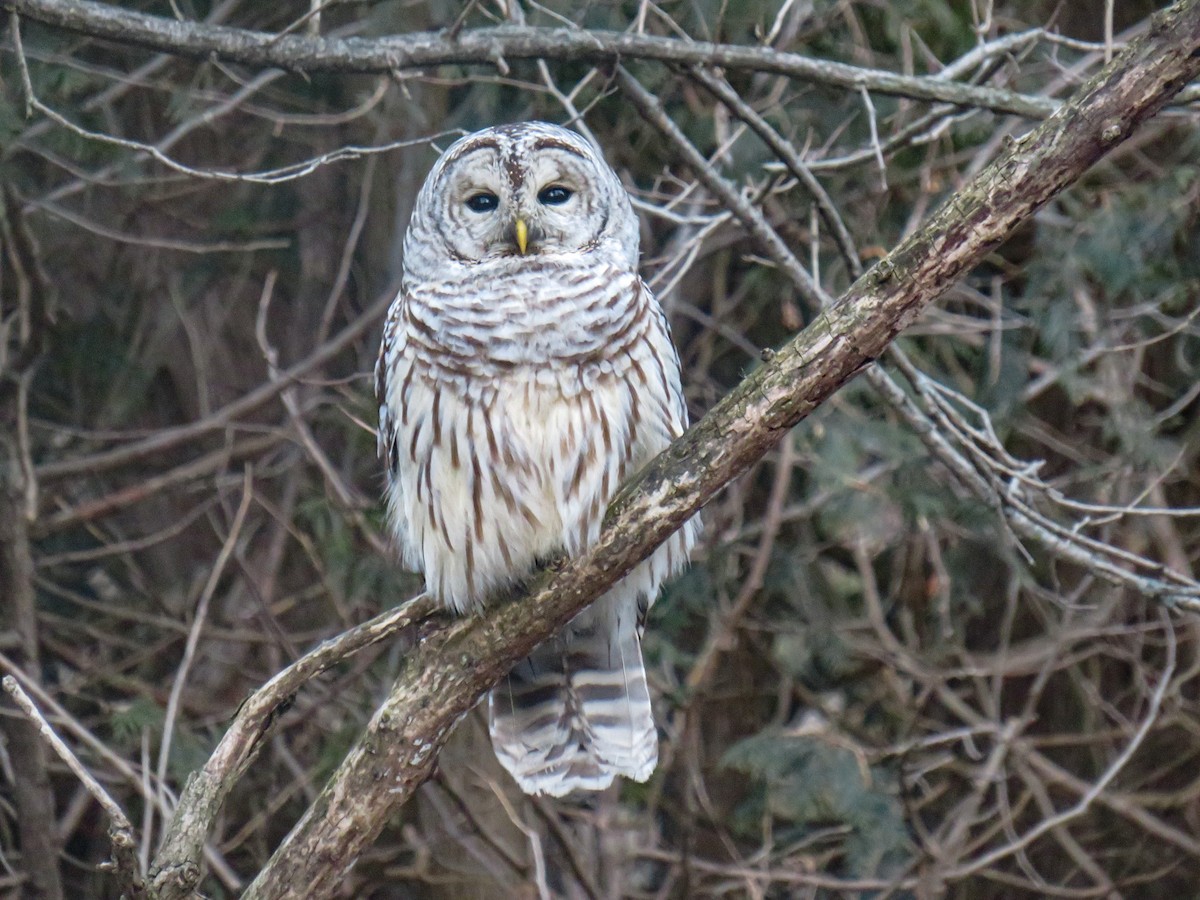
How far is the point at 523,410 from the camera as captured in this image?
10.8 feet

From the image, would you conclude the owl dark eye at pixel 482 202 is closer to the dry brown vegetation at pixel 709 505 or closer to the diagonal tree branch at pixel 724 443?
the dry brown vegetation at pixel 709 505

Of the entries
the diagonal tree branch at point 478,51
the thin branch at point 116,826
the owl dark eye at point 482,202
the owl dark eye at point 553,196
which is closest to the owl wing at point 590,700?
the owl dark eye at point 553,196

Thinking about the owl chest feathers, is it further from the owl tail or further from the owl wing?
the owl tail

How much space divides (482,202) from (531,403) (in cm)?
65

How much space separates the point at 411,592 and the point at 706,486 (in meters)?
2.06

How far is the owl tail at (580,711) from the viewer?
146 inches

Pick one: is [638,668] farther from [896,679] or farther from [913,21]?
[913,21]

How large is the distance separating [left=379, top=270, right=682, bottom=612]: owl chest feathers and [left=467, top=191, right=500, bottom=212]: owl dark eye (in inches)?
10.5

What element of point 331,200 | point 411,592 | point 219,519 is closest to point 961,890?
point 411,592

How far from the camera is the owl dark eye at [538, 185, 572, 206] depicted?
Result: 11.7ft

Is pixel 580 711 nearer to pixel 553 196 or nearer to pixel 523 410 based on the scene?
pixel 523 410

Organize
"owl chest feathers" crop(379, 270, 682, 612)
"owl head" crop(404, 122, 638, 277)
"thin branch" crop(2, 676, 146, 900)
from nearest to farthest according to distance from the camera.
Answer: "thin branch" crop(2, 676, 146, 900) < "owl chest feathers" crop(379, 270, 682, 612) < "owl head" crop(404, 122, 638, 277)

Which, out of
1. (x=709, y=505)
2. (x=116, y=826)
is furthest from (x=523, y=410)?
(x=709, y=505)

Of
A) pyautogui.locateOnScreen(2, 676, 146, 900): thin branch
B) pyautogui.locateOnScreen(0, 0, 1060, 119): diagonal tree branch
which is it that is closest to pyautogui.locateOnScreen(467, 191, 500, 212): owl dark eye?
pyautogui.locateOnScreen(0, 0, 1060, 119): diagonal tree branch
